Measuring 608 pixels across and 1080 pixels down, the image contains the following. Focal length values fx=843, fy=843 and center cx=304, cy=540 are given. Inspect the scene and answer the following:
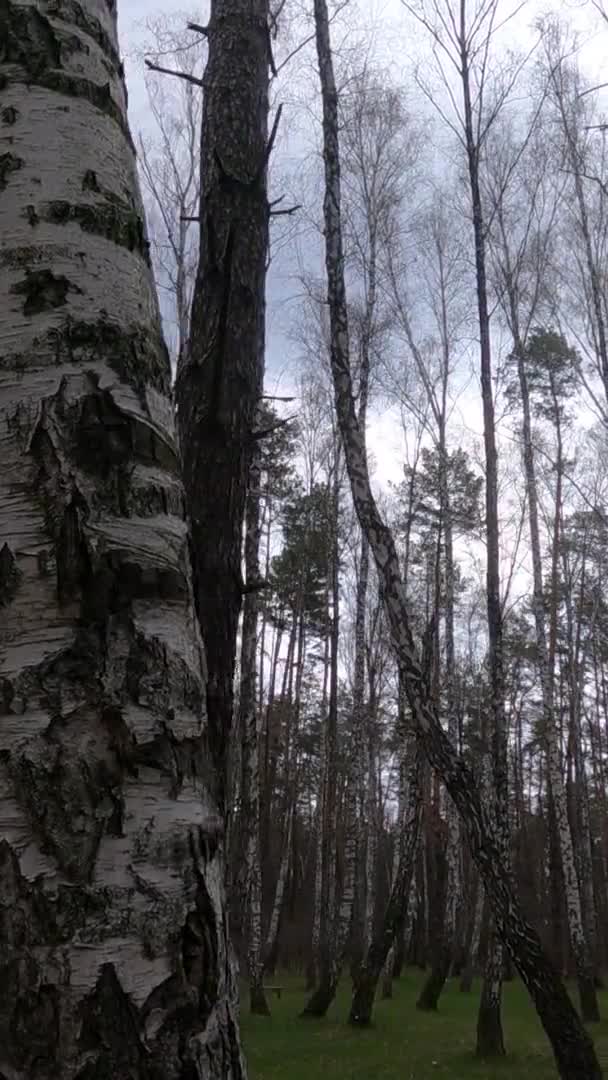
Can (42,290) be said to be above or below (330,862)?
above

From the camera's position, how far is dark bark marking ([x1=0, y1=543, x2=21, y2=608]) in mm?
883

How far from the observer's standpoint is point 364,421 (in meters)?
14.7

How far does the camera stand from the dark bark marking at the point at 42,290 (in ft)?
3.27

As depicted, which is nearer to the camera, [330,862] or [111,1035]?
[111,1035]

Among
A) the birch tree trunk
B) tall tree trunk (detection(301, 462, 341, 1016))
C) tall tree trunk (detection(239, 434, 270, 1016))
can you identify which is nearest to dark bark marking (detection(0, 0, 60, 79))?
tall tree trunk (detection(239, 434, 270, 1016))

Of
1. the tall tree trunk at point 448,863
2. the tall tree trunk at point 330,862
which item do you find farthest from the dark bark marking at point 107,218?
the tall tree trunk at point 330,862

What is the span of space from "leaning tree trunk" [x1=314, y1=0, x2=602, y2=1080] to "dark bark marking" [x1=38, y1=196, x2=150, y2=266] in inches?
164

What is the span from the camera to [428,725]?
4.97 metres

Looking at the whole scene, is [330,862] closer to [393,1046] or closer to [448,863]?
[448,863]

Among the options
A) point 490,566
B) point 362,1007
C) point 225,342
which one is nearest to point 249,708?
point 490,566

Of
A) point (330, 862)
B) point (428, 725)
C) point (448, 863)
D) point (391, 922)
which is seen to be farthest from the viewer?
point (448, 863)

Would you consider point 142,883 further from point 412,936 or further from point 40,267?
point 412,936

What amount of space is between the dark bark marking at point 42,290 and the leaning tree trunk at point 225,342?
1020 millimetres

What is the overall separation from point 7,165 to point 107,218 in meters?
0.14
